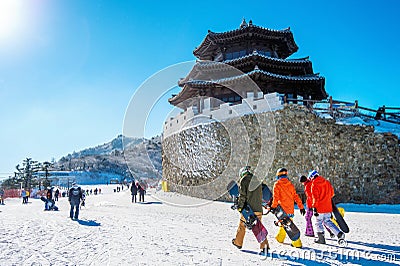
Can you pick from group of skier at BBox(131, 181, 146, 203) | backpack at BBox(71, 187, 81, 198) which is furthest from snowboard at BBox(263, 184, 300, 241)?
group of skier at BBox(131, 181, 146, 203)

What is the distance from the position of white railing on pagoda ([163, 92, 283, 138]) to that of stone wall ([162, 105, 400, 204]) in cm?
35

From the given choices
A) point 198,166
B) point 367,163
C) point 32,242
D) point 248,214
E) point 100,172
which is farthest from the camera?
point 100,172

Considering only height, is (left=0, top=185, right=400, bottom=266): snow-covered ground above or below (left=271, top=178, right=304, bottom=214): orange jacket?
below

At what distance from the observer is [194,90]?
21781mm

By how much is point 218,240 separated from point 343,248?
254 cm

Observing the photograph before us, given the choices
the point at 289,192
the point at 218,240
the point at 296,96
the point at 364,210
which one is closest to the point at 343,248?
the point at 289,192

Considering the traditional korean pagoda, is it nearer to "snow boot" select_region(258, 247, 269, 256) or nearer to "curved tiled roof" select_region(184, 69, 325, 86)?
"curved tiled roof" select_region(184, 69, 325, 86)

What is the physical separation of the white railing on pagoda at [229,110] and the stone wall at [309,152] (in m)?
0.35

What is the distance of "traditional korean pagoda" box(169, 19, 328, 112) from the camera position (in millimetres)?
19016

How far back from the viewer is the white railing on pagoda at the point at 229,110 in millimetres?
15695

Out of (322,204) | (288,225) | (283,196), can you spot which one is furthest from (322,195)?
(288,225)

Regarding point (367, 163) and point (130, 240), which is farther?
point (367, 163)

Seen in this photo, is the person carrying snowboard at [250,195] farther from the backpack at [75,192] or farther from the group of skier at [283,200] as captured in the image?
the backpack at [75,192]

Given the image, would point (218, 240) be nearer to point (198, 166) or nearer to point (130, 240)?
point (130, 240)
